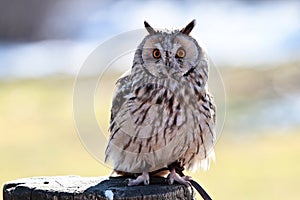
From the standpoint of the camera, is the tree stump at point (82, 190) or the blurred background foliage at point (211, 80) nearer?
the tree stump at point (82, 190)

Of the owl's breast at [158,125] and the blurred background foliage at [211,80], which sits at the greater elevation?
the blurred background foliage at [211,80]

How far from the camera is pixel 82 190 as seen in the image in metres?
3.85

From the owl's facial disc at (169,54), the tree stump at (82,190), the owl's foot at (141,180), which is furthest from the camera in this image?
the owl's facial disc at (169,54)

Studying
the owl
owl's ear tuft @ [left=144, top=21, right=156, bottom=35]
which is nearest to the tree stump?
the owl

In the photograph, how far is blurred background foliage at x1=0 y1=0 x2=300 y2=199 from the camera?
34.0 feet

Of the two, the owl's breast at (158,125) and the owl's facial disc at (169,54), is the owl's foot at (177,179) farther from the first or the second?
the owl's facial disc at (169,54)

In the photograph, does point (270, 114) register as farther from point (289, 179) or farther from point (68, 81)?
point (68, 81)

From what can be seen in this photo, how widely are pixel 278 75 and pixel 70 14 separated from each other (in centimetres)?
645

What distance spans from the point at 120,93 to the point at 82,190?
1.23m

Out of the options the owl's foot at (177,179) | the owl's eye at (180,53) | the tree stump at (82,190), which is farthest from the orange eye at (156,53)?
the tree stump at (82,190)

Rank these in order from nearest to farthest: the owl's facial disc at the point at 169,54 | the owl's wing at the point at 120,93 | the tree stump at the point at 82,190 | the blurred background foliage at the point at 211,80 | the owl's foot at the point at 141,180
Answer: the tree stump at the point at 82,190
the owl's foot at the point at 141,180
the owl's facial disc at the point at 169,54
the owl's wing at the point at 120,93
the blurred background foliage at the point at 211,80

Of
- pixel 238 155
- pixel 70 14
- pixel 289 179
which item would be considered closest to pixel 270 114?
pixel 238 155

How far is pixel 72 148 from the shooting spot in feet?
37.9

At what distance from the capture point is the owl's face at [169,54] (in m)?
4.75
